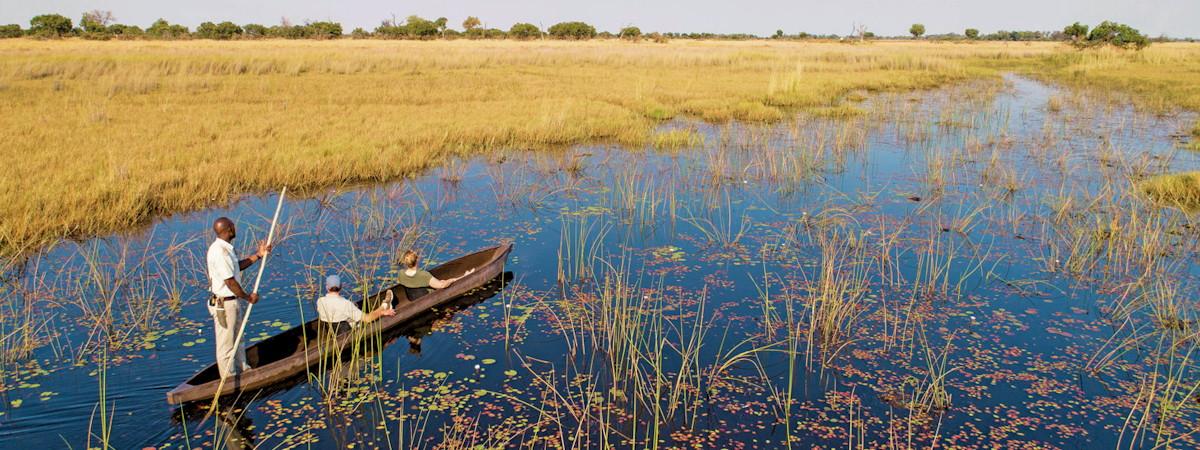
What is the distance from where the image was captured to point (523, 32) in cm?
9062

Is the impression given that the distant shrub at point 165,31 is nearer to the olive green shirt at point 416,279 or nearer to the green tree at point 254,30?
the green tree at point 254,30

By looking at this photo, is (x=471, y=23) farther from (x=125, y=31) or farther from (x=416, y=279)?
(x=416, y=279)

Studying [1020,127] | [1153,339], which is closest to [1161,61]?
[1020,127]

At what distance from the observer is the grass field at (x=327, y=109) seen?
12836 mm

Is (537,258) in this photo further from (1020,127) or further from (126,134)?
(1020,127)

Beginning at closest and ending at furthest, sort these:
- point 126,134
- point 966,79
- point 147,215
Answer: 1. point 147,215
2. point 126,134
3. point 966,79

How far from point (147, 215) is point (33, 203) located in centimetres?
144

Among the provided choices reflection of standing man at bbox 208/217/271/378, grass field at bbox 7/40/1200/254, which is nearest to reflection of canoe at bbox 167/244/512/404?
reflection of standing man at bbox 208/217/271/378

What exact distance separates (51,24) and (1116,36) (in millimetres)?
91165

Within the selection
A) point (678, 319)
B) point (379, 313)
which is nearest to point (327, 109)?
point (379, 313)

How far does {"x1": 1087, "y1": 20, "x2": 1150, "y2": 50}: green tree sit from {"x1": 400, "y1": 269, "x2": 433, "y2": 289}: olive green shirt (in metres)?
59.6

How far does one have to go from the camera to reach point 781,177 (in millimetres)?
15070

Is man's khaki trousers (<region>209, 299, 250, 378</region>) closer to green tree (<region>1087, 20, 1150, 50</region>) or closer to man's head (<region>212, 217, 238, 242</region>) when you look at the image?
man's head (<region>212, 217, 238, 242</region>)

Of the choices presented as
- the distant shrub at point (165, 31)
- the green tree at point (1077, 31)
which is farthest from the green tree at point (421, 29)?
the green tree at point (1077, 31)
